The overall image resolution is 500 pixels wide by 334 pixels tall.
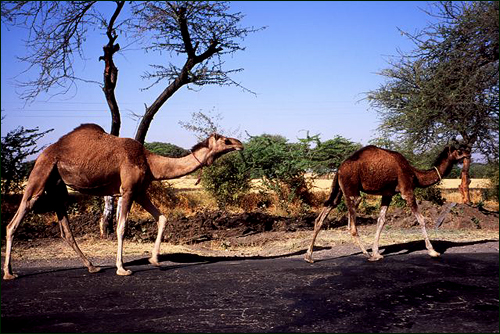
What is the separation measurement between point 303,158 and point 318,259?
9.53m

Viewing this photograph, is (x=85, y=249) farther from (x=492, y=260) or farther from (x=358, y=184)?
(x=492, y=260)

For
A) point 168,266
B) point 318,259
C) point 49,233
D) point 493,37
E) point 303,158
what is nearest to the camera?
point 168,266

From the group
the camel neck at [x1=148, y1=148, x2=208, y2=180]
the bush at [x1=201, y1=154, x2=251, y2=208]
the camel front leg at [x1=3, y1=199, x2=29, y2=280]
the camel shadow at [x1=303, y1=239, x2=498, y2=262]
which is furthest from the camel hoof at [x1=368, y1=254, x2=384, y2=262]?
the bush at [x1=201, y1=154, x2=251, y2=208]

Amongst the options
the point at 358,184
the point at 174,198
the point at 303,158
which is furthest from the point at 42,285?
the point at 303,158

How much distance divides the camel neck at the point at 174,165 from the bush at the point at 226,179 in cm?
958

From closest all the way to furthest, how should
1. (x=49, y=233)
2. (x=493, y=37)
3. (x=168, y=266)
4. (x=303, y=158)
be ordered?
(x=168, y=266) → (x=49, y=233) → (x=493, y=37) → (x=303, y=158)

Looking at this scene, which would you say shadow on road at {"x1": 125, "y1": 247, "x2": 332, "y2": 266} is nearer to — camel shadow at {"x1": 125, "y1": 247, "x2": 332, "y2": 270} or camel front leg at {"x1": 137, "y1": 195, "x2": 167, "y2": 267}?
camel shadow at {"x1": 125, "y1": 247, "x2": 332, "y2": 270}

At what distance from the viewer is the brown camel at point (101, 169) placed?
8094mm

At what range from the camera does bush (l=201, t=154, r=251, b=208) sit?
18.7 metres

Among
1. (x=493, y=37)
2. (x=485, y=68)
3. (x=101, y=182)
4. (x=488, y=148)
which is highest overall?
(x=493, y=37)

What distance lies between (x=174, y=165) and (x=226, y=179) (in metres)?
Result: 9.96

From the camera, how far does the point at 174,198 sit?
19.0 metres

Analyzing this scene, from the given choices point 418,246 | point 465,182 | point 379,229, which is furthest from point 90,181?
point 465,182

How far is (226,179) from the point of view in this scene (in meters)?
19.0
